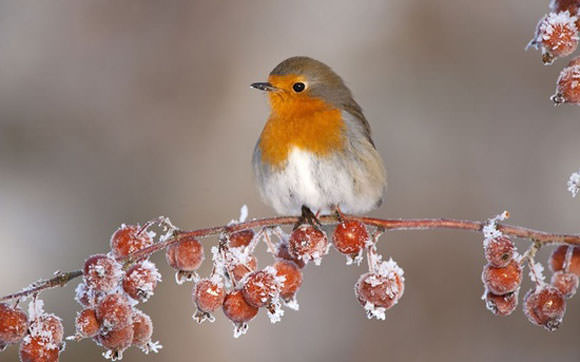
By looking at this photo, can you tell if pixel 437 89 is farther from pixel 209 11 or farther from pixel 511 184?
pixel 209 11

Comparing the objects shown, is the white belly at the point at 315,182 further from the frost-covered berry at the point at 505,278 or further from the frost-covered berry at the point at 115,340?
the frost-covered berry at the point at 115,340

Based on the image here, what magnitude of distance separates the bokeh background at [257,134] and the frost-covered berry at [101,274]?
124 inches

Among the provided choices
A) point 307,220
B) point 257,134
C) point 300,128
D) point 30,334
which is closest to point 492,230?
point 307,220

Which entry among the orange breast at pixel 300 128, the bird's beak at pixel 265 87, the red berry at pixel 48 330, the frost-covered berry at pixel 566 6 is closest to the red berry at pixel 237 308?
the red berry at pixel 48 330

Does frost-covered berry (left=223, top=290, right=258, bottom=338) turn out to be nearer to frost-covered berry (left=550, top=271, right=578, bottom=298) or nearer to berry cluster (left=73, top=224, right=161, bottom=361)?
berry cluster (left=73, top=224, right=161, bottom=361)

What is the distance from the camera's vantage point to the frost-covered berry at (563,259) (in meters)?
1.51

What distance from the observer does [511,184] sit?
16.5 ft

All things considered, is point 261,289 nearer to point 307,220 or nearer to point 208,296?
point 208,296

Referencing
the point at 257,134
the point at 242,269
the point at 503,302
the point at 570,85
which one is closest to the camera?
the point at 570,85

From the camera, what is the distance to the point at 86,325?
1404 millimetres

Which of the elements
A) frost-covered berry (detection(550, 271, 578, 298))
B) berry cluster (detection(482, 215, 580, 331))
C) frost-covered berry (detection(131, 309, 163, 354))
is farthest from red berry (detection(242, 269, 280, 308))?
frost-covered berry (detection(550, 271, 578, 298))

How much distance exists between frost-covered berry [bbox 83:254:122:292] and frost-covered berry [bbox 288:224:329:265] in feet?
1.48

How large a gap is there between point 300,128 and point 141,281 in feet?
4.15

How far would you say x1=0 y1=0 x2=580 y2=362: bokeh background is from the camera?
181 inches
